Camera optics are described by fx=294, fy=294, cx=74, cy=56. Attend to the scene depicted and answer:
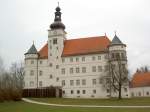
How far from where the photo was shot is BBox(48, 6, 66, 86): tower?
219ft

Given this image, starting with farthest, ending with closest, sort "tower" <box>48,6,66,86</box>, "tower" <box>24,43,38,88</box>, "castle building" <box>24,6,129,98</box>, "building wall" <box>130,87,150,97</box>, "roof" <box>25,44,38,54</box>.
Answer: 1. "building wall" <box>130,87,150,97</box>
2. "roof" <box>25,44,38,54</box>
3. "tower" <box>24,43,38,88</box>
4. "tower" <box>48,6,66,86</box>
5. "castle building" <box>24,6,129,98</box>

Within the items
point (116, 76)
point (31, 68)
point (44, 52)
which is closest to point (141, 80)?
point (116, 76)

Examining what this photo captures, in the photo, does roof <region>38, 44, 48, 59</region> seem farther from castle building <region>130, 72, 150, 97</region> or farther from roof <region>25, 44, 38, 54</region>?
castle building <region>130, 72, 150, 97</region>

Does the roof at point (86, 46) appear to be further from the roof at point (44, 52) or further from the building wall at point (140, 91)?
the building wall at point (140, 91)

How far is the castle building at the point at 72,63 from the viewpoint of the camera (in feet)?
203

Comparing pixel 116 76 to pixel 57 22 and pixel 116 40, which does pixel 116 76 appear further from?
pixel 57 22

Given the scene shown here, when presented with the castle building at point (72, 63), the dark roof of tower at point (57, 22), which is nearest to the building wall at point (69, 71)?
the castle building at point (72, 63)

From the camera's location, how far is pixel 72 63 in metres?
65.6

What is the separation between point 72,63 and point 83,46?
478 cm

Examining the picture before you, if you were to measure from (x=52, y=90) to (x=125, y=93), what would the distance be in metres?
15.2

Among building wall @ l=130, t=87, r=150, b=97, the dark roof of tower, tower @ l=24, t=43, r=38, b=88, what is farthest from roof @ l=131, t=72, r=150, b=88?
tower @ l=24, t=43, r=38, b=88

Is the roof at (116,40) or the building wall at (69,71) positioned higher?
the roof at (116,40)

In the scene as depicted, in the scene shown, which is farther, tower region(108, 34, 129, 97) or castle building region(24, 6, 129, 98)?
castle building region(24, 6, 129, 98)

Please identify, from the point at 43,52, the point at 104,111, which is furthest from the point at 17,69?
the point at 104,111
